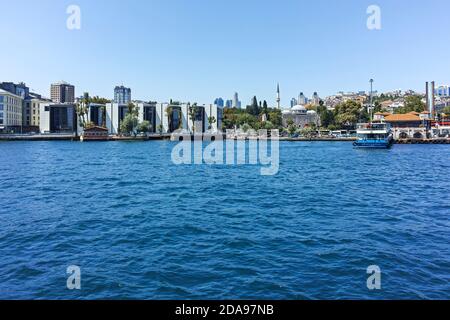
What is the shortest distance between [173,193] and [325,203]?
10.2 metres

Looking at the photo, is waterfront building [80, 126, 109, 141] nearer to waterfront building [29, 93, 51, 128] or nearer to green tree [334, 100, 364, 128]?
waterfront building [29, 93, 51, 128]

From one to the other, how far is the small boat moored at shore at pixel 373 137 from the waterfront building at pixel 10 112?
100614 millimetres

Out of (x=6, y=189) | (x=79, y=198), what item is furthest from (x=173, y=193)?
(x=6, y=189)

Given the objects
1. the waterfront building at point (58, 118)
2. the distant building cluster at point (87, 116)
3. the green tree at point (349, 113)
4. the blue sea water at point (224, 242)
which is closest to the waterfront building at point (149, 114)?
the distant building cluster at point (87, 116)

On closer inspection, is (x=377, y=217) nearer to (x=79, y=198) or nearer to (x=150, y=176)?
(x=79, y=198)

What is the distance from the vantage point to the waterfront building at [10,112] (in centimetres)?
11206

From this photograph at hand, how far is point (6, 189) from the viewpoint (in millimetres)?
25531

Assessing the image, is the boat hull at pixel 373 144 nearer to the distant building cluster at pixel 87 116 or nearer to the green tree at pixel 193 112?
the distant building cluster at pixel 87 116

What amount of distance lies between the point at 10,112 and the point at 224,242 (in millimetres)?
124419

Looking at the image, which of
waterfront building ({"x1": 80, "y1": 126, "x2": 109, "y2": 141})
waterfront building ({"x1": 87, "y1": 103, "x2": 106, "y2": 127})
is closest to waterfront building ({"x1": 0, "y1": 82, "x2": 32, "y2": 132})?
waterfront building ({"x1": 87, "y1": 103, "x2": 106, "y2": 127})

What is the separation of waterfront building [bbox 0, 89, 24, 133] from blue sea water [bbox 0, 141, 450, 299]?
331 feet

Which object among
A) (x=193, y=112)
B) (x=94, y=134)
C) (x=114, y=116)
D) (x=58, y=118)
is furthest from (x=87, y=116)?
(x=193, y=112)

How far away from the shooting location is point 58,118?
12406cm

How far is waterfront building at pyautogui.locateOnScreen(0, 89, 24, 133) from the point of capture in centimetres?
11206
